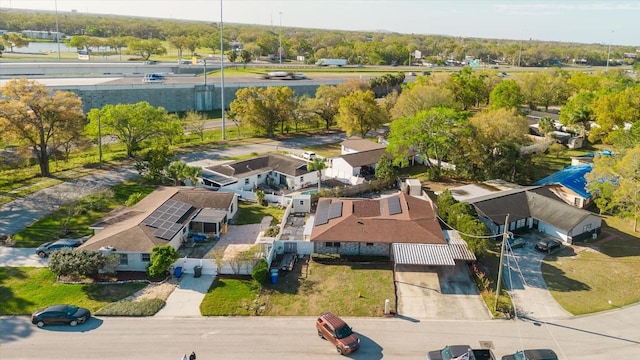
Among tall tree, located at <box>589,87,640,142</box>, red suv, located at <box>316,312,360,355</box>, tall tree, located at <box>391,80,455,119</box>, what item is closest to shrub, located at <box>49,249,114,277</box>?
red suv, located at <box>316,312,360,355</box>

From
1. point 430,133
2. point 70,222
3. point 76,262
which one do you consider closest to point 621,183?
point 430,133

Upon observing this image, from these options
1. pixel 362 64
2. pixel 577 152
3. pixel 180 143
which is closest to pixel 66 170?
pixel 180 143

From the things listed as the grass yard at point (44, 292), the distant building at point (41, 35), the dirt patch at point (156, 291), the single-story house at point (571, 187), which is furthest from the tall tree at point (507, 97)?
the distant building at point (41, 35)

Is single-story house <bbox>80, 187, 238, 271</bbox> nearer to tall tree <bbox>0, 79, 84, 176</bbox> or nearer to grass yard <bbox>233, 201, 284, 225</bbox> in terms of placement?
grass yard <bbox>233, 201, 284, 225</bbox>

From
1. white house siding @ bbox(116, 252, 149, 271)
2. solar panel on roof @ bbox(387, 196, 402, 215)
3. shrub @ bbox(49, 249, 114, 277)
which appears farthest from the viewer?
solar panel on roof @ bbox(387, 196, 402, 215)

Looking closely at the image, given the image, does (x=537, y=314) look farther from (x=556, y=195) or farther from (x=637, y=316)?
(x=556, y=195)

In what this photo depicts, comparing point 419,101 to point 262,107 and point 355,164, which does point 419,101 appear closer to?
point 355,164
